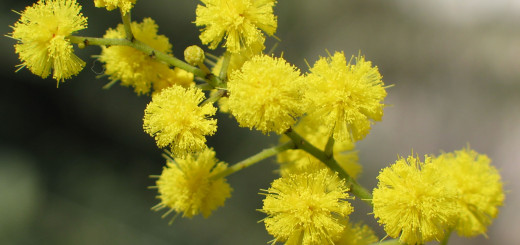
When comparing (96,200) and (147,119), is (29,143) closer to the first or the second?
(96,200)

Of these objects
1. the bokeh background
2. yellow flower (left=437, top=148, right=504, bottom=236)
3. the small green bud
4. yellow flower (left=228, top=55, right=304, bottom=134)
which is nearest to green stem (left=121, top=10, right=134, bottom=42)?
the small green bud

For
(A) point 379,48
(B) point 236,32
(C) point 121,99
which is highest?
(A) point 379,48

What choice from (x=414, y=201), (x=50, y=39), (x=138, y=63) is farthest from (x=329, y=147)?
(x=50, y=39)

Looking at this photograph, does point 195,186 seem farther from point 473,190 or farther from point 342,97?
point 473,190

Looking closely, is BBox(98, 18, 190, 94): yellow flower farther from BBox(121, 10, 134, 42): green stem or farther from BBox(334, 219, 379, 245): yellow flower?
BBox(334, 219, 379, 245): yellow flower

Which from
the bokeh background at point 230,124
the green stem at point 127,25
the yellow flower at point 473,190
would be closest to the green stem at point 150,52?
the green stem at point 127,25

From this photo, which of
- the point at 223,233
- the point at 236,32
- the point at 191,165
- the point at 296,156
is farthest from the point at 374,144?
the point at 236,32
